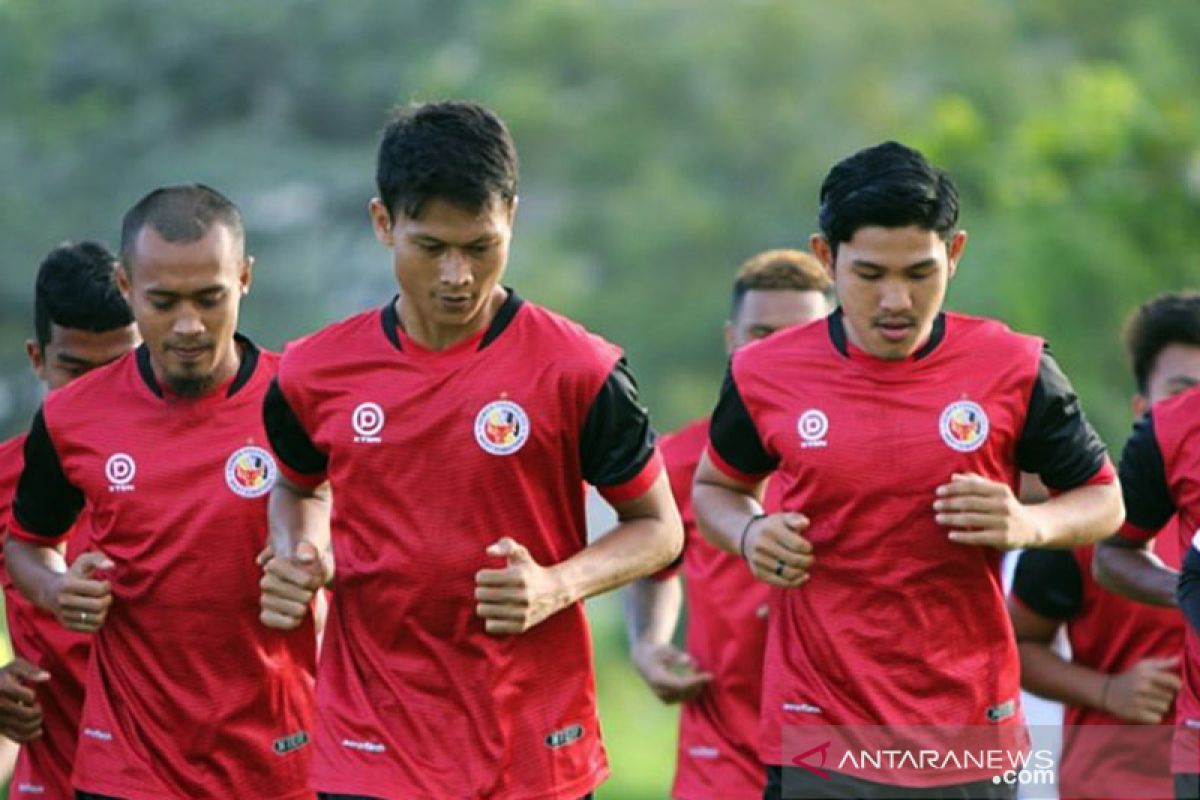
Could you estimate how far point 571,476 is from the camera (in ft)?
20.7

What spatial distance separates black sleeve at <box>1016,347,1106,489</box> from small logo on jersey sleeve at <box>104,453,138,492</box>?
7.83 ft

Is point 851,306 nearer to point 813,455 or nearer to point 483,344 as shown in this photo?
point 813,455

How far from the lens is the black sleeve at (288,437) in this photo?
6.45 m

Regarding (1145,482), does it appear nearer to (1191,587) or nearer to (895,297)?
(1191,587)

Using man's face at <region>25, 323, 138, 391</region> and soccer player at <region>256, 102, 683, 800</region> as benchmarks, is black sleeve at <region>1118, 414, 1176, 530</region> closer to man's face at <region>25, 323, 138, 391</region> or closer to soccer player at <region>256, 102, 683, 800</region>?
soccer player at <region>256, 102, 683, 800</region>

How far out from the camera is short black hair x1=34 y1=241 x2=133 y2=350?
773 centimetres

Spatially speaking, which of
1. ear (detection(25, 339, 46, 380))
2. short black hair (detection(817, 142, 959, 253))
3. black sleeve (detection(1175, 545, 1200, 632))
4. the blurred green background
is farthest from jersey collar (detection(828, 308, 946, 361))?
the blurred green background

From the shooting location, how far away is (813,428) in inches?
257

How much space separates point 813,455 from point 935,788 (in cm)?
90

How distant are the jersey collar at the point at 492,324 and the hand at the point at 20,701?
1.71 meters

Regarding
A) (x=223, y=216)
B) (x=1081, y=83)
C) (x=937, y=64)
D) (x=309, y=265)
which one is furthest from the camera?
(x=937, y=64)

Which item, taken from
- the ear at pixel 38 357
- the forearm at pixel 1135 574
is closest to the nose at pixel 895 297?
the forearm at pixel 1135 574

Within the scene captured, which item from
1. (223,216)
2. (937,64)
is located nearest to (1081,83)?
(937,64)

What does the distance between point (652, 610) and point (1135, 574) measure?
2088 millimetres
